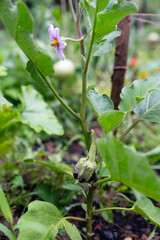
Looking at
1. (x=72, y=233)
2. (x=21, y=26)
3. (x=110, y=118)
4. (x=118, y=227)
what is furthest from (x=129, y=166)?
(x=118, y=227)

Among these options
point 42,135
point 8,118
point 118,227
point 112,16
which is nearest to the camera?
point 112,16

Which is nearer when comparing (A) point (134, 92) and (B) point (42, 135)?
(A) point (134, 92)

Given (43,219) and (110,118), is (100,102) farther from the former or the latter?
(43,219)

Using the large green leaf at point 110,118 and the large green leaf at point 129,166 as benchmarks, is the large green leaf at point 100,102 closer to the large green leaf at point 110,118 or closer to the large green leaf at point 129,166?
the large green leaf at point 110,118

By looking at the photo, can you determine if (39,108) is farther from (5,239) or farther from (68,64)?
(68,64)

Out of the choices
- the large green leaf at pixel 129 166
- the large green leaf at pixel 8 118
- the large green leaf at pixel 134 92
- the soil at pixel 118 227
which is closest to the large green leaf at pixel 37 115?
the large green leaf at pixel 8 118

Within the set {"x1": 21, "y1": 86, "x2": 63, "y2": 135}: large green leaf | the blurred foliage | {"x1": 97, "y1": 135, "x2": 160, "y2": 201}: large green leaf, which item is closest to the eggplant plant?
{"x1": 97, "y1": 135, "x2": 160, "y2": 201}: large green leaf

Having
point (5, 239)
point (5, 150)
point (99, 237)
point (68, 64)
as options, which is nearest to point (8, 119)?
point (5, 150)
